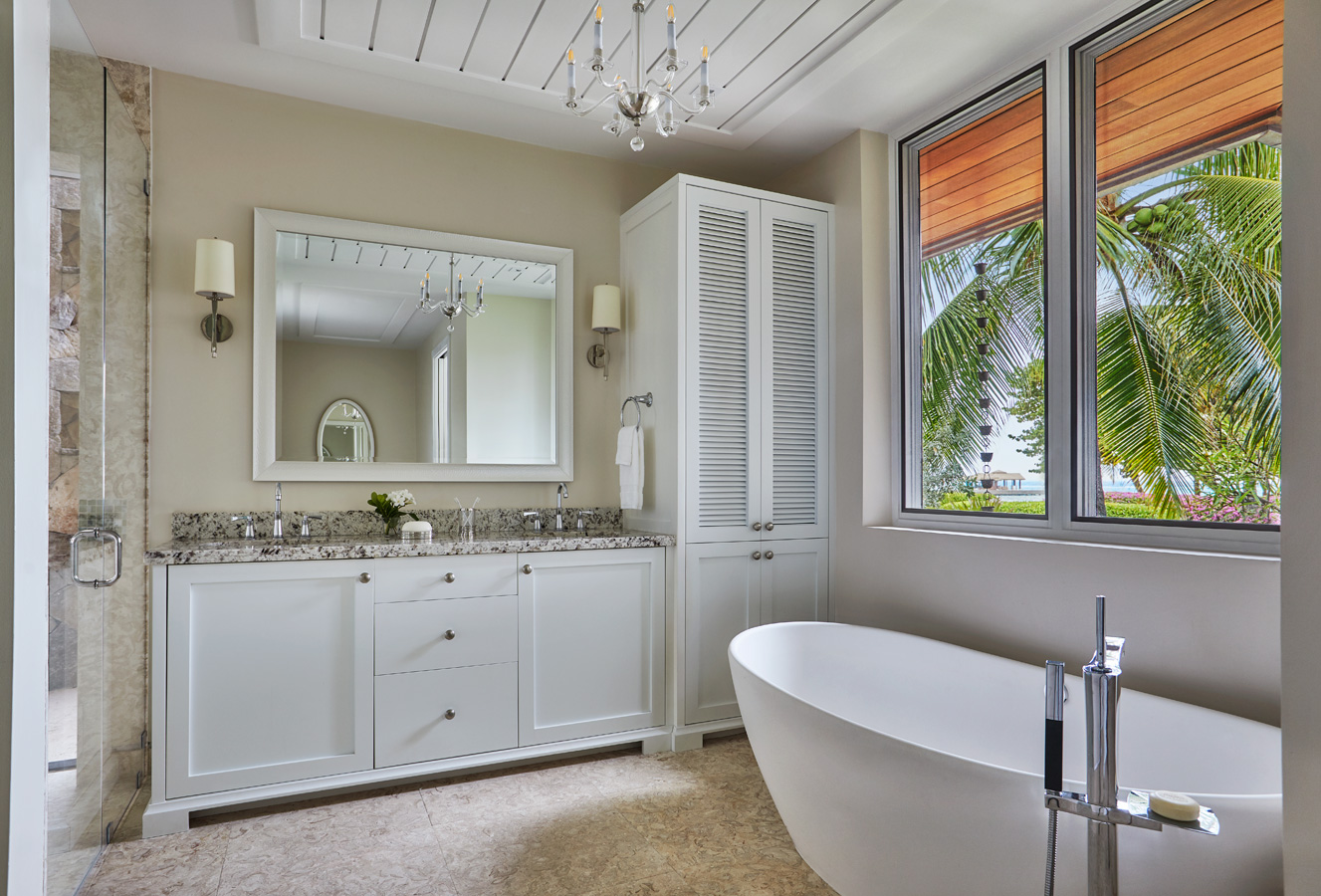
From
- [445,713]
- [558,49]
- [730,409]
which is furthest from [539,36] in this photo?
[445,713]

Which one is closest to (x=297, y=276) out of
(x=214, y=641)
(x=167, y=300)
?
(x=167, y=300)

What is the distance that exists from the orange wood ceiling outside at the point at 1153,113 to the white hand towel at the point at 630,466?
150 cm

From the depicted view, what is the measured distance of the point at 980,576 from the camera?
9.04 feet

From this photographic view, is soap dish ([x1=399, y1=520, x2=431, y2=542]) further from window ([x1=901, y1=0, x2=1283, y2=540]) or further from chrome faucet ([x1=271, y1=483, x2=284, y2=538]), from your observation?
window ([x1=901, y1=0, x2=1283, y2=540])

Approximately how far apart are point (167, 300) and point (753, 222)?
2292 millimetres

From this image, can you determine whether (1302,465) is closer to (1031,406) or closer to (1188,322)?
(1188,322)

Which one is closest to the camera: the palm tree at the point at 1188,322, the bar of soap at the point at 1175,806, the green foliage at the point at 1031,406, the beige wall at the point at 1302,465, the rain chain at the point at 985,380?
the beige wall at the point at 1302,465

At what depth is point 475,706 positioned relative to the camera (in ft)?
9.43

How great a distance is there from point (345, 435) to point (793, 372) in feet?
6.15

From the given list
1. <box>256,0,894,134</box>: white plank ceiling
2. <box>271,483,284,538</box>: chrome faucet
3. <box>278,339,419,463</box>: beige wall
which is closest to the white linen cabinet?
<box>256,0,894,134</box>: white plank ceiling

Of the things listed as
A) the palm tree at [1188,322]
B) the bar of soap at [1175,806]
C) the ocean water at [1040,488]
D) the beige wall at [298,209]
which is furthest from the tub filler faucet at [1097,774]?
the beige wall at [298,209]

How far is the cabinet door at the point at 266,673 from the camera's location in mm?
2488

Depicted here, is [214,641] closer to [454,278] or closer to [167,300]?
[167,300]

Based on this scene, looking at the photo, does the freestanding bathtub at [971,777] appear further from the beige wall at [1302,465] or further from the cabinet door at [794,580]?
the cabinet door at [794,580]
